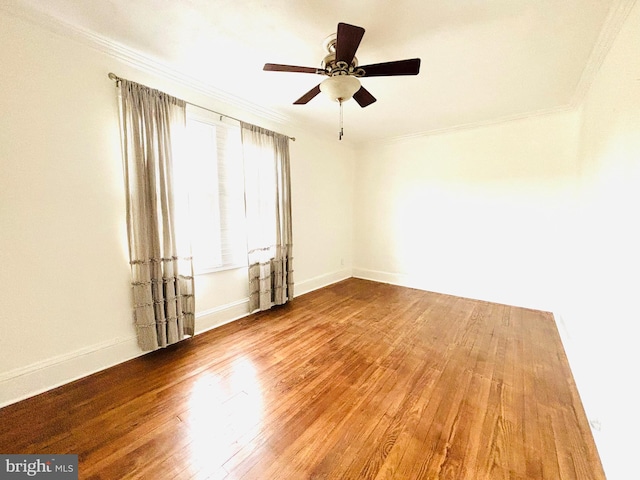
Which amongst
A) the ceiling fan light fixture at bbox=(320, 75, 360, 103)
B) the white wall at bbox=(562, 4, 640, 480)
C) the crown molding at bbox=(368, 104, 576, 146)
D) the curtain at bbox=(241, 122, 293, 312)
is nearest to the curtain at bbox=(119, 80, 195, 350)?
the curtain at bbox=(241, 122, 293, 312)

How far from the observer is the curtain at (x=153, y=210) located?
84.9 inches

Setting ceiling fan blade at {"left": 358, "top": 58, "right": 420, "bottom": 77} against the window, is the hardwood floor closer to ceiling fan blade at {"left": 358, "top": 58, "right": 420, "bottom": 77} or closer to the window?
the window

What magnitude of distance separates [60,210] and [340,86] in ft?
7.67

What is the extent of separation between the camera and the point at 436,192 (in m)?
4.20

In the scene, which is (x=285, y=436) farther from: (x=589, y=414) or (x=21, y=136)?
(x=21, y=136)

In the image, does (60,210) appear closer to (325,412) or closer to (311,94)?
(311,94)

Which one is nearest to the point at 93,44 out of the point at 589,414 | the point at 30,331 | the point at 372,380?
the point at 30,331

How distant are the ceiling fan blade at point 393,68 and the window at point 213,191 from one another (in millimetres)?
1804

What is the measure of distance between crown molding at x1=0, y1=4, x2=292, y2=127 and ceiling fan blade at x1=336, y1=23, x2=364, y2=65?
64.8 inches

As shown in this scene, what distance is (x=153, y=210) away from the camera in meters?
2.26

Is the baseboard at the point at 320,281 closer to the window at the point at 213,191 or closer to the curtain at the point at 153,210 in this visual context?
the window at the point at 213,191

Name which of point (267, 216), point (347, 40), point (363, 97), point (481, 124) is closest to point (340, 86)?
point (347, 40)

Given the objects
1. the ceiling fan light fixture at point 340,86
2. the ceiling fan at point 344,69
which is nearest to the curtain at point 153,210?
the ceiling fan at point 344,69

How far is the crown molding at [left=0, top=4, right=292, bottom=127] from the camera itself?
1.71 meters
